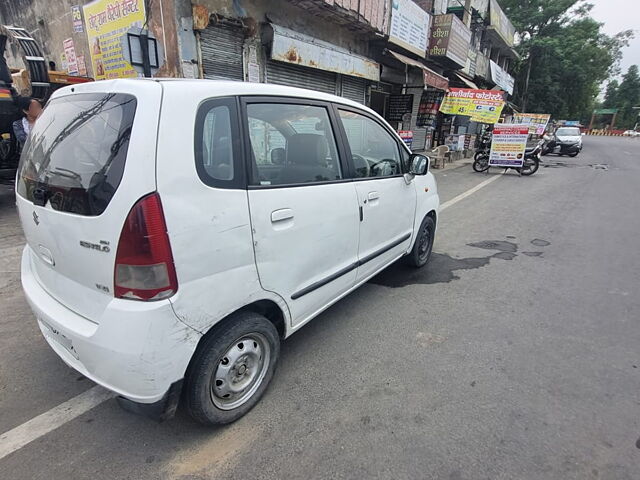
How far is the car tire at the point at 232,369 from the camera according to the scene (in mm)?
1828

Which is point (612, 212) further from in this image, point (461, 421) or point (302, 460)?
point (302, 460)

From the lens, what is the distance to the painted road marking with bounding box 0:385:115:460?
1892 mm

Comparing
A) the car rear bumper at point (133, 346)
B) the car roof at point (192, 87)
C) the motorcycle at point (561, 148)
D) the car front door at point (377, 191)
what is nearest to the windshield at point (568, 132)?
the motorcycle at point (561, 148)

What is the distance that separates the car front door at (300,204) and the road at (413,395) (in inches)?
21.2

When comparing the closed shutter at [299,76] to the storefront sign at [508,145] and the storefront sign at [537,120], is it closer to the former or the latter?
the storefront sign at [508,145]

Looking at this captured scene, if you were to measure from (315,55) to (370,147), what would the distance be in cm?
663

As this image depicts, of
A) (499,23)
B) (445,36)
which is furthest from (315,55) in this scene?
(499,23)

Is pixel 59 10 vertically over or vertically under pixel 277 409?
over

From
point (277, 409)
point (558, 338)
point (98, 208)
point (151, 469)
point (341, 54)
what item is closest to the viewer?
point (98, 208)

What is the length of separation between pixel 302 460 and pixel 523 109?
3815cm

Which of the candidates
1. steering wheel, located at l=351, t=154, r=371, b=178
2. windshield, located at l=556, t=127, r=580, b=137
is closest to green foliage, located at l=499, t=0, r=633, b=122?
windshield, located at l=556, t=127, r=580, b=137

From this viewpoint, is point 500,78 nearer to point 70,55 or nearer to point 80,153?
point 70,55

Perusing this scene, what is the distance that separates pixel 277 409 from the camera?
2.18m

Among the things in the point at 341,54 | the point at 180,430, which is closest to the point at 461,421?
the point at 180,430
